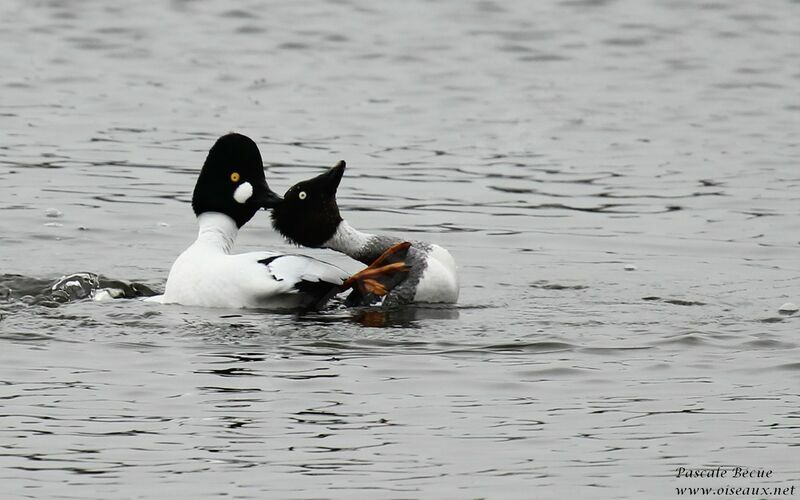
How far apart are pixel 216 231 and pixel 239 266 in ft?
1.69

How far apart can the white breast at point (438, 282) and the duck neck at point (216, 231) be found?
1.24 metres

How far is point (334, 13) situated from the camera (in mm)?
23672

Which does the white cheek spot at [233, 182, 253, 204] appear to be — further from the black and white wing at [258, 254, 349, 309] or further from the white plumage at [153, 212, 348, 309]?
the black and white wing at [258, 254, 349, 309]

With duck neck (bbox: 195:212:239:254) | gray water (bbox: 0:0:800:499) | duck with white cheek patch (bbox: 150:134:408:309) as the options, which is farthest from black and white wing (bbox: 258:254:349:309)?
duck neck (bbox: 195:212:239:254)

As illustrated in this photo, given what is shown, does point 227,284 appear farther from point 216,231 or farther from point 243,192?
point 243,192

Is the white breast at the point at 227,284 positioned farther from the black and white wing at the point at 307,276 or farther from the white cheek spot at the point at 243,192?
the white cheek spot at the point at 243,192

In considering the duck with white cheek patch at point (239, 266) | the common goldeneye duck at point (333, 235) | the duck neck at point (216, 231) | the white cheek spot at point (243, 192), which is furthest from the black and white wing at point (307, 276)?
the white cheek spot at point (243, 192)

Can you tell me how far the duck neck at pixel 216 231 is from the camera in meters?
10.4

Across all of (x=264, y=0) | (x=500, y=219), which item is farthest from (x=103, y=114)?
(x=264, y=0)

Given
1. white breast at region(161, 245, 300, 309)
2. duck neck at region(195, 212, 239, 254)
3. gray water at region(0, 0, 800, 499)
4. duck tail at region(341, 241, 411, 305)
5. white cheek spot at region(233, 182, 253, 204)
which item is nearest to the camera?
gray water at region(0, 0, 800, 499)

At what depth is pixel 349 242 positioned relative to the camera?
1074 cm

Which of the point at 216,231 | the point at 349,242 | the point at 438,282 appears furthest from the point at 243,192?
the point at 438,282

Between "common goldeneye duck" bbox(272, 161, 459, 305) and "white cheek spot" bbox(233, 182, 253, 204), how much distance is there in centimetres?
19

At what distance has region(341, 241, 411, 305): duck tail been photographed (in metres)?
10.3
